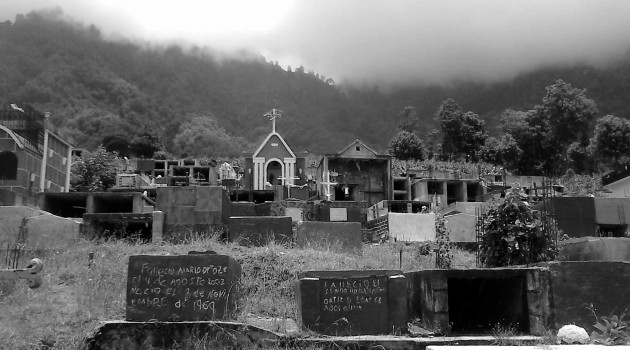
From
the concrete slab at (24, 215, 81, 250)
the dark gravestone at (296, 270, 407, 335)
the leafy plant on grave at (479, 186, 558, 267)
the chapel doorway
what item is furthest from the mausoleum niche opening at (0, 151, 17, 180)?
the dark gravestone at (296, 270, 407, 335)

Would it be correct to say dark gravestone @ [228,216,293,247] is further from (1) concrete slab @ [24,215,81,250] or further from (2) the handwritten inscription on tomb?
(2) the handwritten inscription on tomb

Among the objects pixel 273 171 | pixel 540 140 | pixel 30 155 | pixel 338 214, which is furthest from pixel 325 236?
pixel 540 140

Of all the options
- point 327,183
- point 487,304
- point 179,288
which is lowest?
point 487,304

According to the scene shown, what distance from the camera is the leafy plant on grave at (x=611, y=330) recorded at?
28.3 feet

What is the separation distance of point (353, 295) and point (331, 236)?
818cm

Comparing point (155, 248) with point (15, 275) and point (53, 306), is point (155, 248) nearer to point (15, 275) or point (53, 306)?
point (53, 306)

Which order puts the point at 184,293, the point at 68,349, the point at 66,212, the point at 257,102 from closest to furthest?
the point at 68,349 < the point at 184,293 < the point at 66,212 < the point at 257,102

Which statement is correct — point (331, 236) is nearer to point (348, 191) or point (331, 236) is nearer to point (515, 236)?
point (515, 236)

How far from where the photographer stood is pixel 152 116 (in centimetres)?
7856

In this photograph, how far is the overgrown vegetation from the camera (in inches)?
403

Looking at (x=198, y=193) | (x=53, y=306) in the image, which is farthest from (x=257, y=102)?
(x=53, y=306)

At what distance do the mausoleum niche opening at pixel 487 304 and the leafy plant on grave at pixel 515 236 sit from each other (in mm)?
2252

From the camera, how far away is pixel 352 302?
10461 millimetres

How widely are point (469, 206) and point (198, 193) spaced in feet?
52.3
